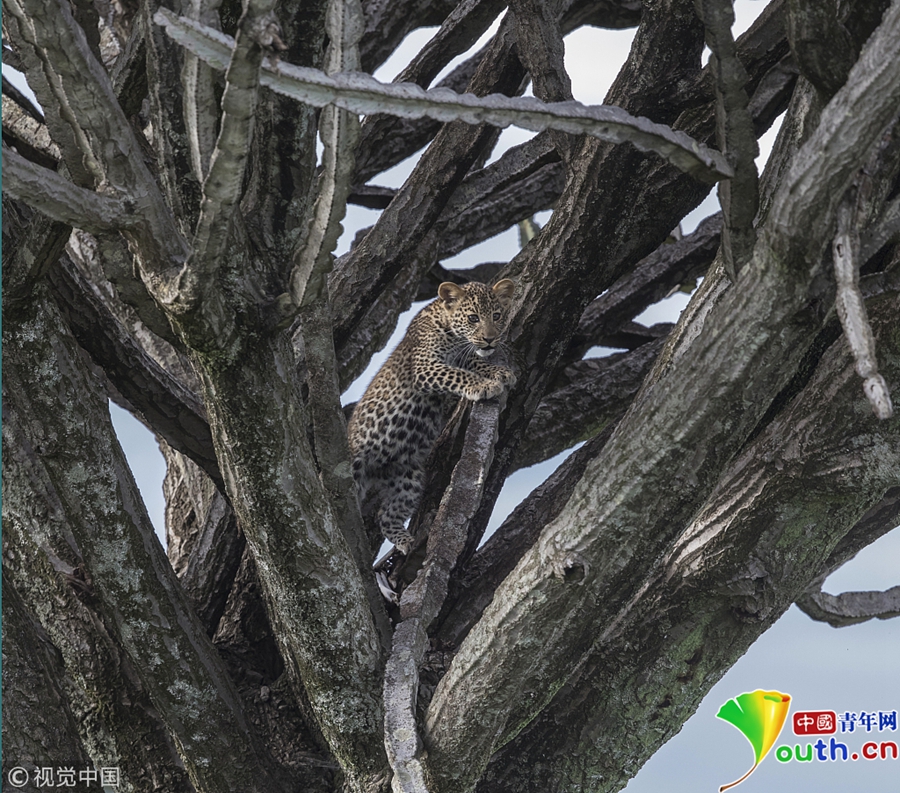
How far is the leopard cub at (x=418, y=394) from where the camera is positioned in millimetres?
5352

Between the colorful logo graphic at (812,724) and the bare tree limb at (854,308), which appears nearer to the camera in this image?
the bare tree limb at (854,308)

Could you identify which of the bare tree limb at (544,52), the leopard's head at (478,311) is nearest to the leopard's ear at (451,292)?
the leopard's head at (478,311)

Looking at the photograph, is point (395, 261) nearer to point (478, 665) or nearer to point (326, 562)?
point (326, 562)

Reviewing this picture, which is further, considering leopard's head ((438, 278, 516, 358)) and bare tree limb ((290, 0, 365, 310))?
leopard's head ((438, 278, 516, 358))

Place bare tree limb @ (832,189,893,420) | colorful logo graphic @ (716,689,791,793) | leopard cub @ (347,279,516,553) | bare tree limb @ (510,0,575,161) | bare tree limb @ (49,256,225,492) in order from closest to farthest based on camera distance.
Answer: bare tree limb @ (832,189,893,420) < bare tree limb @ (49,256,225,492) < colorful logo graphic @ (716,689,791,793) < bare tree limb @ (510,0,575,161) < leopard cub @ (347,279,516,553)

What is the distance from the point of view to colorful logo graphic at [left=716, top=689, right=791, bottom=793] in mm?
4242

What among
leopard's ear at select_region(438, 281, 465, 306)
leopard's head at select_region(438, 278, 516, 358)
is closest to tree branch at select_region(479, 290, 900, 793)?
leopard's head at select_region(438, 278, 516, 358)

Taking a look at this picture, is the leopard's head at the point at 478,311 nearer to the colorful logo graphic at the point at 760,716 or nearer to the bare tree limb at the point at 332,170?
the colorful logo graphic at the point at 760,716

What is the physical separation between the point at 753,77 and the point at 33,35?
2.98 metres

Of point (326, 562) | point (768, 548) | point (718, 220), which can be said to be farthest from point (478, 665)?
point (718, 220)

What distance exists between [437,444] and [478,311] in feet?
3.83

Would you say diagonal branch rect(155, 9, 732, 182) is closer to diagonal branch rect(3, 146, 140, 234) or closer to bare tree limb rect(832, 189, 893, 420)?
bare tree limb rect(832, 189, 893, 420)

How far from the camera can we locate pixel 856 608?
5172 millimetres

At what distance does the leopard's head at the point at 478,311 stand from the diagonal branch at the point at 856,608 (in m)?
2.14
